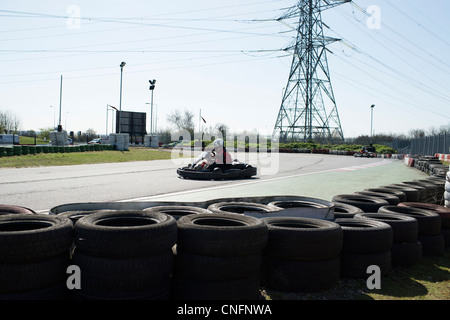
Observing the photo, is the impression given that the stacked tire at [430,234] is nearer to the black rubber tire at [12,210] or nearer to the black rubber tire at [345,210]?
the black rubber tire at [345,210]

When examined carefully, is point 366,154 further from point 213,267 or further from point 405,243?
point 213,267

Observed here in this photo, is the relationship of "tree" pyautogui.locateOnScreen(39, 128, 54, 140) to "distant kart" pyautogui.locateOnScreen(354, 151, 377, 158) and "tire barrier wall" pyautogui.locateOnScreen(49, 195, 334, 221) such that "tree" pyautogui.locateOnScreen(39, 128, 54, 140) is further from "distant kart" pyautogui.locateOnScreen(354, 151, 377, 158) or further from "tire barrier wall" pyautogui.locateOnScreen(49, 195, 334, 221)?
"tire barrier wall" pyautogui.locateOnScreen(49, 195, 334, 221)

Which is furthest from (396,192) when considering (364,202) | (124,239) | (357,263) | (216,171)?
(216,171)

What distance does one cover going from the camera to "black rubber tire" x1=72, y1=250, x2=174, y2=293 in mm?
2775

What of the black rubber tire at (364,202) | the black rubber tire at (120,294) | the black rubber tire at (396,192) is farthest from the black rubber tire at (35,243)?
the black rubber tire at (396,192)

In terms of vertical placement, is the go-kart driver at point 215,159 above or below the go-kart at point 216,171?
above

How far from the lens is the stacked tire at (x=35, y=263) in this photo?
2.63m

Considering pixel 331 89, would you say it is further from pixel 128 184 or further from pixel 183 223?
pixel 183 223

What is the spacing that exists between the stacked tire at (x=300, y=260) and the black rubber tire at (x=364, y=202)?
245cm

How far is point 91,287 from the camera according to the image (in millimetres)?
2816
